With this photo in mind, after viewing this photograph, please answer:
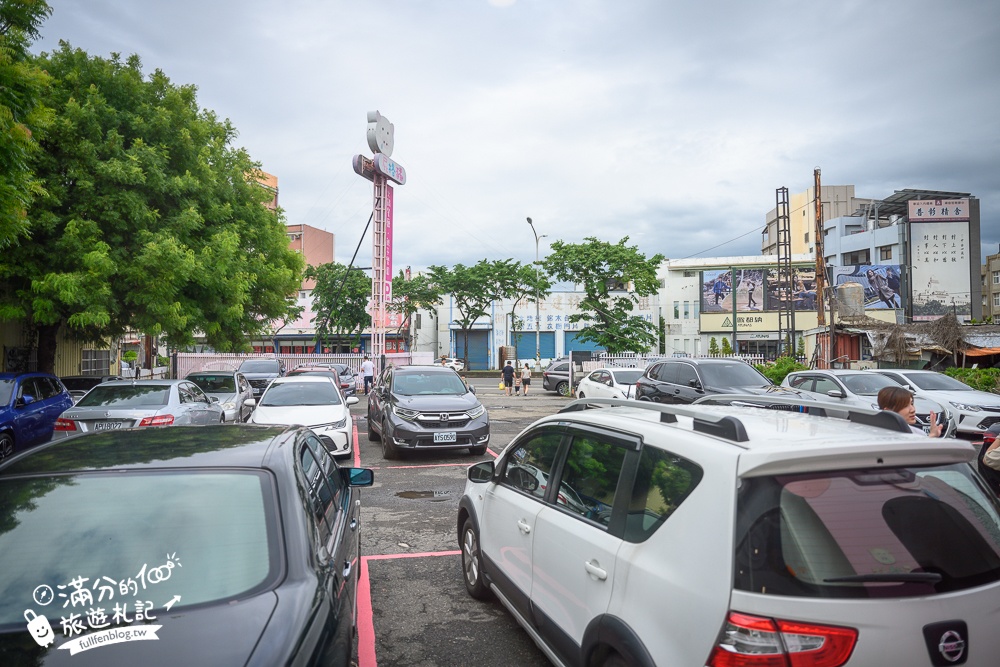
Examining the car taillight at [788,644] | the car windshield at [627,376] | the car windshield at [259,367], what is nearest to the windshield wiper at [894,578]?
the car taillight at [788,644]

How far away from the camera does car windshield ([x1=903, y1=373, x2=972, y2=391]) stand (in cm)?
1373

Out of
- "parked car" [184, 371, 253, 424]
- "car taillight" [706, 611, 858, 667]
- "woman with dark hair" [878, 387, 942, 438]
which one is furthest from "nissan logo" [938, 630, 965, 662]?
"parked car" [184, 371, 253, 424]

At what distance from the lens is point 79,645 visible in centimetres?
213

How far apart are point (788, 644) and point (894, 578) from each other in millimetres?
449

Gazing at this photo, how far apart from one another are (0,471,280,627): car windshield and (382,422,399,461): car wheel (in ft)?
29.1

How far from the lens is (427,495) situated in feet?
29.8

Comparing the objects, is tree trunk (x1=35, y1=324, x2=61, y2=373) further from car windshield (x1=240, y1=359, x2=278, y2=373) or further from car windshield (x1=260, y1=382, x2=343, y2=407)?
car windshield (x1=260, y1=382, x2=343, y2=407)

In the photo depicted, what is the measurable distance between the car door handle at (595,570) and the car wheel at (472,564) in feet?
6.32

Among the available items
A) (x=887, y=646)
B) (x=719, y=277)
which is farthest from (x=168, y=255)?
(x=719, y=277)

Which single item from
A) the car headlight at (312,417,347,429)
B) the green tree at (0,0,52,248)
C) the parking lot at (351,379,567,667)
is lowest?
the parking lot at (351,379,567,667)

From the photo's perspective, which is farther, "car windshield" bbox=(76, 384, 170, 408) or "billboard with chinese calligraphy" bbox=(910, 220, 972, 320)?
"billboard with chinese calligraphy" bbox=(910, 220, 972, 320)

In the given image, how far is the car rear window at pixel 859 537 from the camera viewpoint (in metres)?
2.27

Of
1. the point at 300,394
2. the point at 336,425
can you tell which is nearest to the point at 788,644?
the point at 336,425

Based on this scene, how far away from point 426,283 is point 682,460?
48.8 meters
